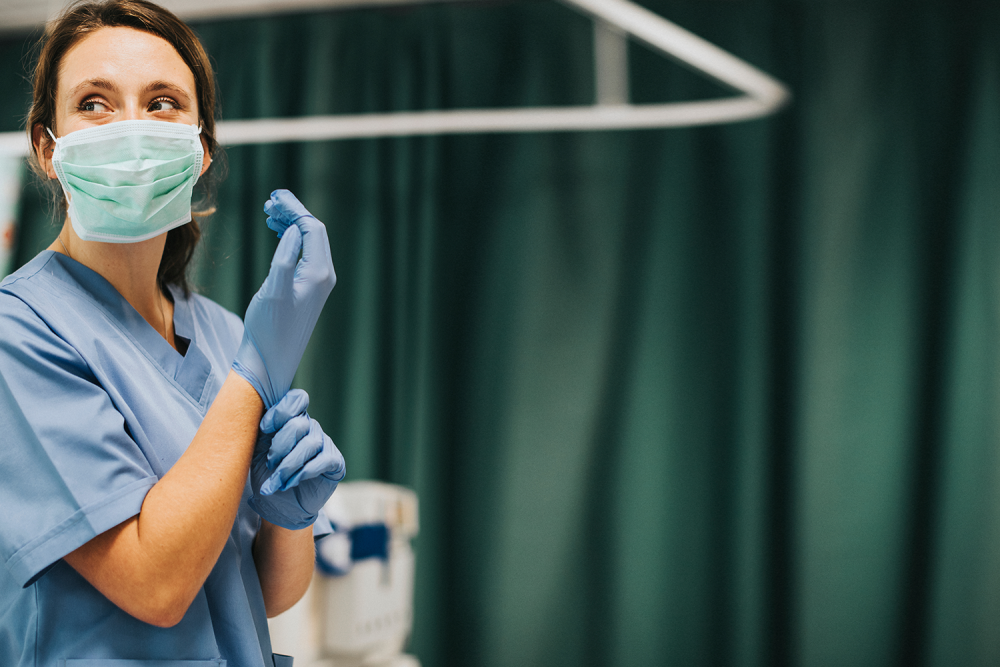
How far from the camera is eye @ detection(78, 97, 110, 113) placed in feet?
2.37

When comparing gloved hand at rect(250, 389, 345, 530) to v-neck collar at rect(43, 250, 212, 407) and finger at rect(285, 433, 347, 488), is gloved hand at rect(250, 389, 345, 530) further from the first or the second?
v-neck collar at rect(43, 250, 212, 407)

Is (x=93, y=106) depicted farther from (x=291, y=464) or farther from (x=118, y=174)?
(x=291, y=464)

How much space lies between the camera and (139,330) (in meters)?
0.75

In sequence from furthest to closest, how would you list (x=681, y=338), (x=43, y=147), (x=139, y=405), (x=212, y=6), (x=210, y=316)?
(x=212, y=6) → (x=681, y=338) → (x=210, y=316) → (x=43, y=147) → (x=139, y=405)

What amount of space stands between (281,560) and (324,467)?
178mm

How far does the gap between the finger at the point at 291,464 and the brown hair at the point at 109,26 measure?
0.40 m

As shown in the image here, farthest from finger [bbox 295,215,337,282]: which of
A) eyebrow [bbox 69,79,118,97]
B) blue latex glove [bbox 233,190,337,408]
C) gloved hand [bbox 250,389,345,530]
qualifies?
eyebrow [bbox 69,79,118,97]

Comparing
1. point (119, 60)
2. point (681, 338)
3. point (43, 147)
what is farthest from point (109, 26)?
point (681, 338)

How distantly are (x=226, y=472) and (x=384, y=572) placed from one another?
1157mm

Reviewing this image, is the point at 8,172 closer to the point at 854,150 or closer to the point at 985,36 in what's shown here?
the point at 854,150

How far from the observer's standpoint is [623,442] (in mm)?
1992

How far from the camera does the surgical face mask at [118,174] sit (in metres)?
0.72

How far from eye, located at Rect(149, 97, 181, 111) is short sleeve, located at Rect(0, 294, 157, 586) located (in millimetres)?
259

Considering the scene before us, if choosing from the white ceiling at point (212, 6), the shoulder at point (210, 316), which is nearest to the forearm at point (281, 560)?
the shoulder at point (210, 316)
